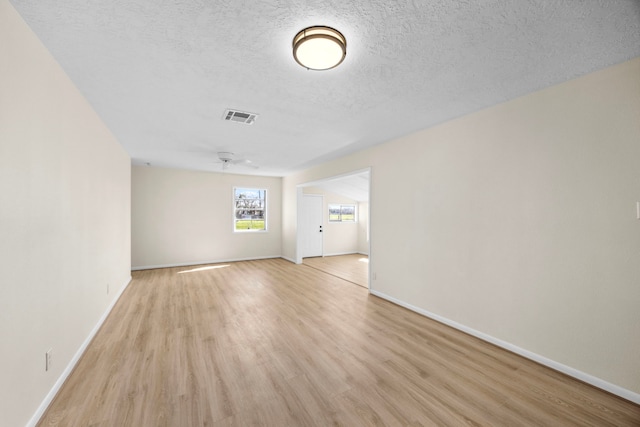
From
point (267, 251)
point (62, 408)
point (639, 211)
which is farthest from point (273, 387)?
point (267, 251)

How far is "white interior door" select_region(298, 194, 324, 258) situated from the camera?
7.88m

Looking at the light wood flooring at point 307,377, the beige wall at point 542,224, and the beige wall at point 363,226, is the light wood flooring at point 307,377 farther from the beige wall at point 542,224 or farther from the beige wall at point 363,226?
the beige wall at point 363,226

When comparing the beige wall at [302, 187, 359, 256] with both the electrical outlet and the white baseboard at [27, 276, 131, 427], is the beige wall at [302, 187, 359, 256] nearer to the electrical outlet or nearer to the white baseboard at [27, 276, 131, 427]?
the white baseboard at [27, 276, 131, 427]

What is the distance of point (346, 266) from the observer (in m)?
6.71

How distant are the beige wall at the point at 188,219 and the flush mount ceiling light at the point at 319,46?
593 cm

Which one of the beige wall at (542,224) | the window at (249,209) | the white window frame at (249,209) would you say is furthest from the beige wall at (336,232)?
the beige wall at (542,224)

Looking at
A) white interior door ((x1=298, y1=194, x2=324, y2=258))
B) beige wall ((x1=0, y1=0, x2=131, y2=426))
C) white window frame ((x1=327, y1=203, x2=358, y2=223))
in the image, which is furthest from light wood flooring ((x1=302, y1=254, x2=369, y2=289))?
beige wall ((x1=0, y1=0, x2=131, y2=426))

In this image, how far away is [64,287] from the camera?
207 centimetres

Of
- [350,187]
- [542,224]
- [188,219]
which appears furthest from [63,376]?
[350,187]

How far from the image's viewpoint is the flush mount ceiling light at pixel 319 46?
157cm

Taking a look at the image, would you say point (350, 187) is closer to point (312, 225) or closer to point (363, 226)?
point (312, 225)

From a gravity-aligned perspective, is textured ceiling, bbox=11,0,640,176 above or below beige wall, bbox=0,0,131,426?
above

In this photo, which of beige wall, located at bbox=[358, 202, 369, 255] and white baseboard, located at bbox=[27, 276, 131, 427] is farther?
beige wall, located at bbox=[358, 202, 369, 255]

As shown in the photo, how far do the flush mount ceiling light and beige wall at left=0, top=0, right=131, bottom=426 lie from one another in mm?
1596
